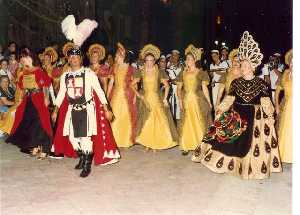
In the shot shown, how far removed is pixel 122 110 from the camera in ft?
30.4

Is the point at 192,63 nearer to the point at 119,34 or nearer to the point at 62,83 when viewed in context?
the point at 62,83

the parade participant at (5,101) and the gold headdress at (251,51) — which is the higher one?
the gold headdress at (251,51)

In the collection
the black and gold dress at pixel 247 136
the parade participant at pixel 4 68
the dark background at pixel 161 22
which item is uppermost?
the dark background at pixel 161 22

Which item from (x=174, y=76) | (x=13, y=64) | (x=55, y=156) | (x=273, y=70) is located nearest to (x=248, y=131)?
(x=55, y=156)

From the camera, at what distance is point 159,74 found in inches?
356

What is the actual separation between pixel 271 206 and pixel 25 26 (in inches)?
583

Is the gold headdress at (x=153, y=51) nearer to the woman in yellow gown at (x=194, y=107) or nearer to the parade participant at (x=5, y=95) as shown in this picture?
the woman in yellow gown at (x=194, y=107)

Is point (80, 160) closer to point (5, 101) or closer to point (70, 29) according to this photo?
point (70, 29)

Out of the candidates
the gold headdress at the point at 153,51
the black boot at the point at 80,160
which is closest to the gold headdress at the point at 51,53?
the gold headdress at the point at 153,51

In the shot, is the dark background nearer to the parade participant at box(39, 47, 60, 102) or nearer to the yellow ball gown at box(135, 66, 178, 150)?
the parade participant at box(39, 47, 60, 102)

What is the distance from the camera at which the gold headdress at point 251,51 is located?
273 inches

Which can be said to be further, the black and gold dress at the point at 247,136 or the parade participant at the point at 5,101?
the parade participant at the point at 5,101

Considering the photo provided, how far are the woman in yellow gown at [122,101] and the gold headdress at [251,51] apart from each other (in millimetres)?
2918
